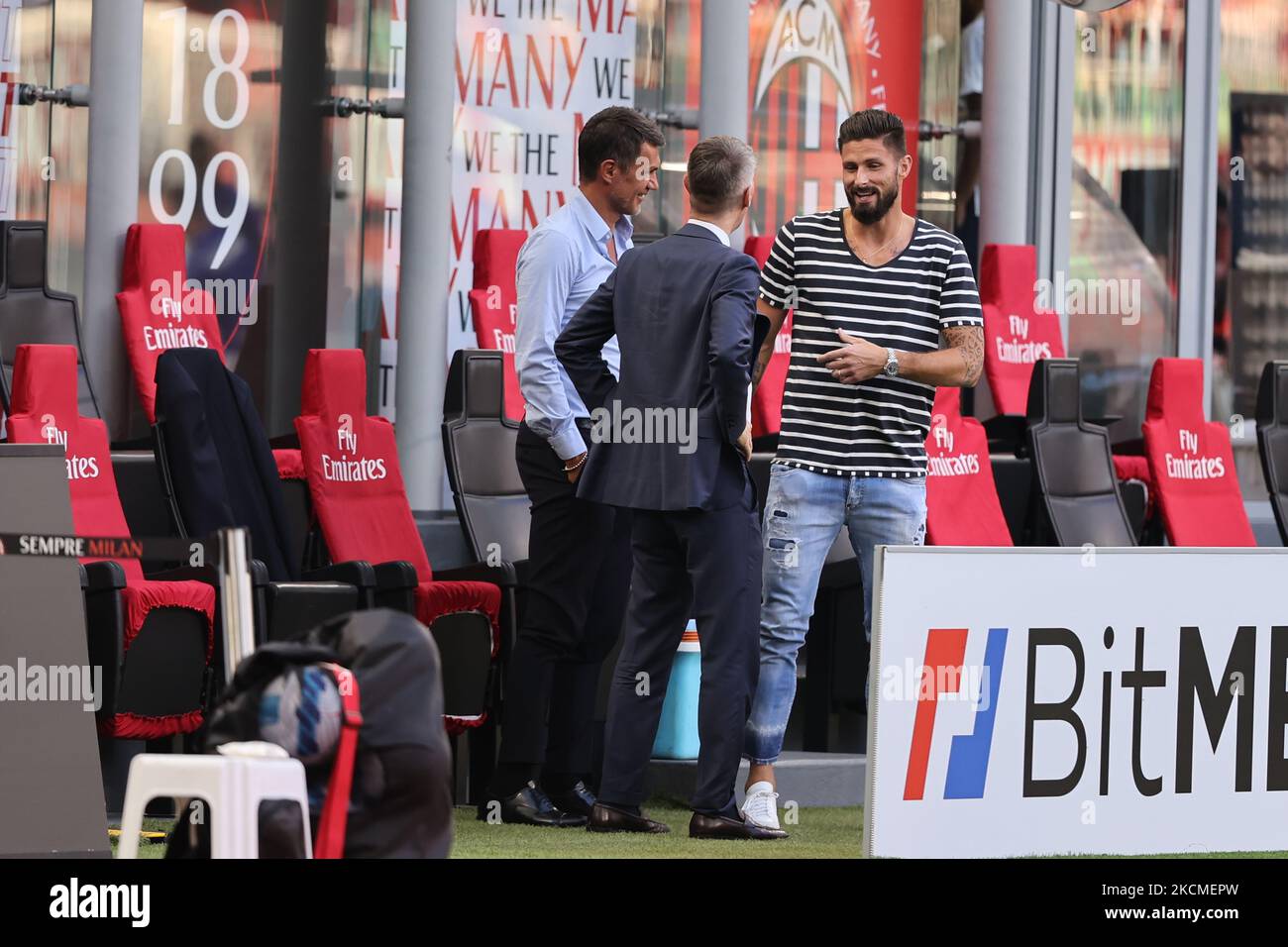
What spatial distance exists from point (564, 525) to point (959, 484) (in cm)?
262

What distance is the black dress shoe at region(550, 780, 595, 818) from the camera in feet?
16.1

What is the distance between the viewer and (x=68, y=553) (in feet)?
10.3

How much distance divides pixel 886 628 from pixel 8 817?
1670 mm

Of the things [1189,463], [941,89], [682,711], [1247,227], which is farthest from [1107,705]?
[1247,227]

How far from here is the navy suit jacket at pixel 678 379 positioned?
4.48m

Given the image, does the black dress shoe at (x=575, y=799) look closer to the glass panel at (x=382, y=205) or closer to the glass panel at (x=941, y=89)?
the glass panel at (x=382, y=205)

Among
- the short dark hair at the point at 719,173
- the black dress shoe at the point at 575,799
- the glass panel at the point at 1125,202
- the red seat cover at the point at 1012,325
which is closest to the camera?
the short dark hair at the point at 719,173

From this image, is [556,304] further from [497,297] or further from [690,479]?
[497,297]

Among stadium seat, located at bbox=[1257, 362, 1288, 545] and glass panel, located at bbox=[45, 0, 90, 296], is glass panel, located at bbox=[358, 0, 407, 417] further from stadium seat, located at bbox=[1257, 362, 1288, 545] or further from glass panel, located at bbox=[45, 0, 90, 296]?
stadium seat, located at bbox=[1257, 362, 1288, 545]

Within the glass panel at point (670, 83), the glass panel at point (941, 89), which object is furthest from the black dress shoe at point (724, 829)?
the glass panel at point (941, 89)

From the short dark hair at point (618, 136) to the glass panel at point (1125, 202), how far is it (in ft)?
17.2

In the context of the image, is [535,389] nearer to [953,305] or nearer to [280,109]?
[953,305]

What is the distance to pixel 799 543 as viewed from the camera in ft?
15.5
